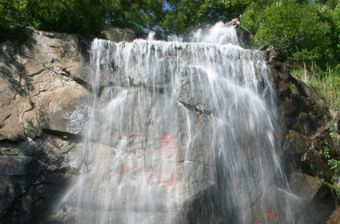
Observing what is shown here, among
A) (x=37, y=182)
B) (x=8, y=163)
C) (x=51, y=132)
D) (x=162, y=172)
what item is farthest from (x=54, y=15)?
(x=162, y=172)

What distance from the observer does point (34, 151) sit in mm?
7363

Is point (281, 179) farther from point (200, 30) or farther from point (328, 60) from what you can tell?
point (200, 30)

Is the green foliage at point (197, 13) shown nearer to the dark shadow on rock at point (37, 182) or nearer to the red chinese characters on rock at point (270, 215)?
the red chinese characters on rock at point (270, 215)

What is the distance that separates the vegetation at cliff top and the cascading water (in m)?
0.92

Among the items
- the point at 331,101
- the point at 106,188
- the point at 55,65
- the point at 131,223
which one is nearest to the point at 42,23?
the point at 55,65

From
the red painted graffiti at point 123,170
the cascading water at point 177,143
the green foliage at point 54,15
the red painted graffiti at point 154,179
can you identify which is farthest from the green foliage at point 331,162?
the green foliage at point 54,15

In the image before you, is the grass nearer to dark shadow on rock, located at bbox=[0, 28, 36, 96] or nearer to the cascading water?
the cascading water

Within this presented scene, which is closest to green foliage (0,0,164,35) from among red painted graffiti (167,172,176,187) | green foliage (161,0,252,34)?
red painted graffiti (167,172,176,187)

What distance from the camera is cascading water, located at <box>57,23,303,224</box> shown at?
7254 mm

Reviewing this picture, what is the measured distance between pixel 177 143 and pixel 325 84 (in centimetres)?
495

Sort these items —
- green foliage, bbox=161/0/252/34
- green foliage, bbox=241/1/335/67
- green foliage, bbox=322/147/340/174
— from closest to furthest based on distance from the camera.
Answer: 1. green foliage, bbox=322/147/340/174
2. green foliage, bbox=241/1/335/67
3. green foliage, bbox=161/0/252/34

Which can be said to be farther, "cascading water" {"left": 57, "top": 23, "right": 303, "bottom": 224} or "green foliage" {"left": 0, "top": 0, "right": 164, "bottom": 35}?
"green foliage" {"left": 0, "top": 0, "right": 164, "bottom": 35}

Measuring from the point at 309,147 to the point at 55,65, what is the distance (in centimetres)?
503

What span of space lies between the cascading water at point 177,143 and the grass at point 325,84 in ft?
7.12
